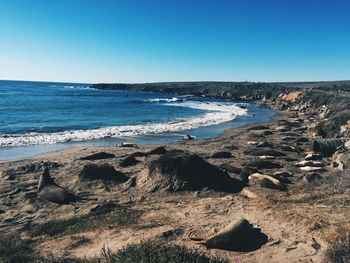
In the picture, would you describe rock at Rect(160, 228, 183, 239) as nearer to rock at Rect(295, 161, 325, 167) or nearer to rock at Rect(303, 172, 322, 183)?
rock at Rect(303, 172, 322, 183)

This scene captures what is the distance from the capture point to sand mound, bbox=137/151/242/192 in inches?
532

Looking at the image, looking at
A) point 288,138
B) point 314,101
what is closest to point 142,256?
point 288,138

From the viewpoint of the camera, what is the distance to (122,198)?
1304 centimetres

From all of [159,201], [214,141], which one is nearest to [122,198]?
[159,201]

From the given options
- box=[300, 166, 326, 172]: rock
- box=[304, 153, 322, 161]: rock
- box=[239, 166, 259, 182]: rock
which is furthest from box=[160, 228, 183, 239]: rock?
box=[304, 153, 322, 161]: rock

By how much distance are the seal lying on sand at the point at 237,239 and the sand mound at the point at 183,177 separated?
4899 mm

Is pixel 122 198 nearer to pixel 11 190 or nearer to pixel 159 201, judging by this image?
pixel 159 201

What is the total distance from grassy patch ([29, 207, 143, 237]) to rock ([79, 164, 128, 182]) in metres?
3.90

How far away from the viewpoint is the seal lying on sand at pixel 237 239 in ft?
25.9

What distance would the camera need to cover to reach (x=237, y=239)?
800 cm

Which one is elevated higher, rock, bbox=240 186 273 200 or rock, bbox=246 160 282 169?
rock, bbox=240 186 273 200

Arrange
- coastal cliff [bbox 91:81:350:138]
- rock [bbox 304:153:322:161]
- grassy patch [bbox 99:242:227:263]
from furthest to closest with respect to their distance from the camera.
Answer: coastal cliff [bbox 91:81:350:138], rock [bbox 304:153:322:161], grassy patch [bbox 99:242:227:263]

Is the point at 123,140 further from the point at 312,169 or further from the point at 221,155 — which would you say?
the point at 312,169

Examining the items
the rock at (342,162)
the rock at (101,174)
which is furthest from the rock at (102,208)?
the rock at (342,162)
